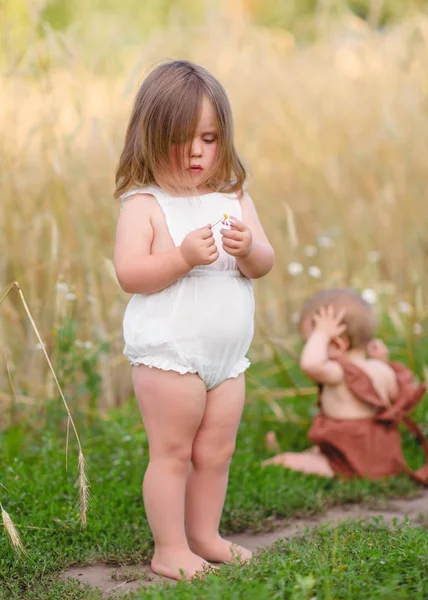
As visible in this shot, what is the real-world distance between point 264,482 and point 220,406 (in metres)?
0.99

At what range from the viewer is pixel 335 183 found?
6.22m

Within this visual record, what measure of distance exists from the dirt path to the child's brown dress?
0.71 feet

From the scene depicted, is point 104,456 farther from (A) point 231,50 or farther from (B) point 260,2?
(B) point 260,2

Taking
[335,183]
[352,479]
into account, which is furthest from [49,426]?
[335,183]

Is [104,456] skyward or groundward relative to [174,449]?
groundward

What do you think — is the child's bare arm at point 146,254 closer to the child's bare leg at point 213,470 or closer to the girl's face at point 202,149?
the girl's face at point 202,149

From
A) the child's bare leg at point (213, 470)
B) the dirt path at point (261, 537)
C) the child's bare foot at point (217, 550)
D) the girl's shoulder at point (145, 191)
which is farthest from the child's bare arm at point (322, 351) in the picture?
the girl's shoulder at point (145, 191)

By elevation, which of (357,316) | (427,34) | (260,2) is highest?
(260,2)

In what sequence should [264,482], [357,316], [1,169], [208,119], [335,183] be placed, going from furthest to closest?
[335,183] → [1,169] → [357,316] → [264,482] → [208,119]

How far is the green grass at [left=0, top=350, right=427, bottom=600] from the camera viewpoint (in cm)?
267

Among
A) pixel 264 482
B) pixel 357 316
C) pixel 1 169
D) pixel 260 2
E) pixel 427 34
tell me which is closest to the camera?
pixel 264 482

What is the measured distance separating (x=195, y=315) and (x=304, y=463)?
152 centimetres

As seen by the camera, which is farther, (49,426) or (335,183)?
(335,183)

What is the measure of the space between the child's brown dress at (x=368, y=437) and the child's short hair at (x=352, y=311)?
0.46ft
